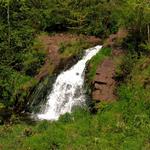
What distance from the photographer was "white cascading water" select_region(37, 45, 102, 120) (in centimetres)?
2828

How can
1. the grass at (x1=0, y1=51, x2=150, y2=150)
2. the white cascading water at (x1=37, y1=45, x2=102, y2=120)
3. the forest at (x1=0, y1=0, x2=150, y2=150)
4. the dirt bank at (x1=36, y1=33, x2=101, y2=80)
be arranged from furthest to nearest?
the dirt bank at (x1=36, y1=33, x2=101, y2=80) → the white cascading water at (x1=37, y1=45, x2=102, y2=120) → the forest at (x1=0, y1=0, x2=150, y2=150) → the grass at (x1=0, y1=51, x2=150, y2=150)

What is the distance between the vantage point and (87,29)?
3703 cm

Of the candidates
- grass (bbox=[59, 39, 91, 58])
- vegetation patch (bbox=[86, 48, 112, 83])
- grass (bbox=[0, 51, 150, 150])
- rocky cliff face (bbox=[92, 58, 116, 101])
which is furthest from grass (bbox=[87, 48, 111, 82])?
grass (bbox=[0, 51, 150, 150])

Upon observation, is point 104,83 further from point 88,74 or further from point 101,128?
point 101,128

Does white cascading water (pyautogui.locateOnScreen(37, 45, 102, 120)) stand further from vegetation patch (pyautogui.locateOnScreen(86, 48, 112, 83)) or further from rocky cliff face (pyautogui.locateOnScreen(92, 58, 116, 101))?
rocky cliff face (pyautogui.locateOnScreen(92, 58, 116, 101))

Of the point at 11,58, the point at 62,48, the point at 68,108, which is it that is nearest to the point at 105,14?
the point at 62,48

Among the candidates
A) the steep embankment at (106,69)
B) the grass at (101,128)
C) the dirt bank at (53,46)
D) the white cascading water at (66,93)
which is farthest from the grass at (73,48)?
the grass at (101,128)

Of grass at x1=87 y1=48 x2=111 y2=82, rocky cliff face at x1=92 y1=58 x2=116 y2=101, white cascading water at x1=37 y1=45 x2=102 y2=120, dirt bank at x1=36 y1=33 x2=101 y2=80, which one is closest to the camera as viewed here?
rocky cliff face at x1=92 y1=58 x2=116 y2=101

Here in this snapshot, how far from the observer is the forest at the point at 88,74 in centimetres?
2212

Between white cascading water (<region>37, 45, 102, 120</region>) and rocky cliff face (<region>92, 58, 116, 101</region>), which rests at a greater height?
rocky cliff face (<region>92, 58, 116, 101</region>)

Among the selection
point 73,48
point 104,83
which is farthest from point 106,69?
point 73,48

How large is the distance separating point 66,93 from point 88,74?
175cm

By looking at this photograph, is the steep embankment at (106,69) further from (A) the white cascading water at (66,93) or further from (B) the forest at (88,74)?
(A) the white cascading water at (66,93)

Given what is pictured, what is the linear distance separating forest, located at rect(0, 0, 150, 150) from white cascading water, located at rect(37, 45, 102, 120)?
3.41 feet
